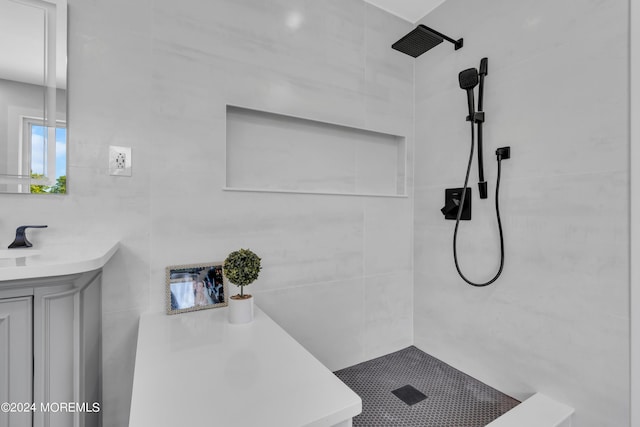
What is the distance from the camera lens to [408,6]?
1.92m

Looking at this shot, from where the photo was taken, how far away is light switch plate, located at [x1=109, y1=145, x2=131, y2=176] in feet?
4.10

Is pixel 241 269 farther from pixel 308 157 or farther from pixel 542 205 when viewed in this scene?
pixel 542 205

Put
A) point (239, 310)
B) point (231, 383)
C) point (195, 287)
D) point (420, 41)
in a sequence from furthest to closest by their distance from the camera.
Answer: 1. point (420, 41)
2. point (195, 287)
3. point (239, 310)
4. point (231, 383)

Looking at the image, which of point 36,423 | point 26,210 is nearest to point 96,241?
point 26,210

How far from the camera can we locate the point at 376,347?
6.37ft

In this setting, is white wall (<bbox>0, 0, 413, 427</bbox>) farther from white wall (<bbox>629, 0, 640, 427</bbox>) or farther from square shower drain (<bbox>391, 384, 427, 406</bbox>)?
white wall (<bbox>629, 0, 640, 427</bbox>)

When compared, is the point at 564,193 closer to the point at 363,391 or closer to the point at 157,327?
the point at 363,391

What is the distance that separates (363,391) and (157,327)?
1.08 metres

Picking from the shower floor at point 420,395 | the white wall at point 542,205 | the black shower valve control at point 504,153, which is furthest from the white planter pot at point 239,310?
the black shower valve control at point 504,153

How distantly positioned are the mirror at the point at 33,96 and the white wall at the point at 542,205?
1.91 m

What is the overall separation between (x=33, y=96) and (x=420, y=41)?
6.09 ft

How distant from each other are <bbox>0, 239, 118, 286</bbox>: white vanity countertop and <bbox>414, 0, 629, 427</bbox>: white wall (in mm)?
1747

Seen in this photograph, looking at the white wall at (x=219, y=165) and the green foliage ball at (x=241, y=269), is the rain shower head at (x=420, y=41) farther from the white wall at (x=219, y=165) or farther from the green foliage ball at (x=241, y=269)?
the green foliage ball at (x=241, y=269)

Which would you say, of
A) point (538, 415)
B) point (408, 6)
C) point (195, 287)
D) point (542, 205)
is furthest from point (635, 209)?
point (195, 287)
